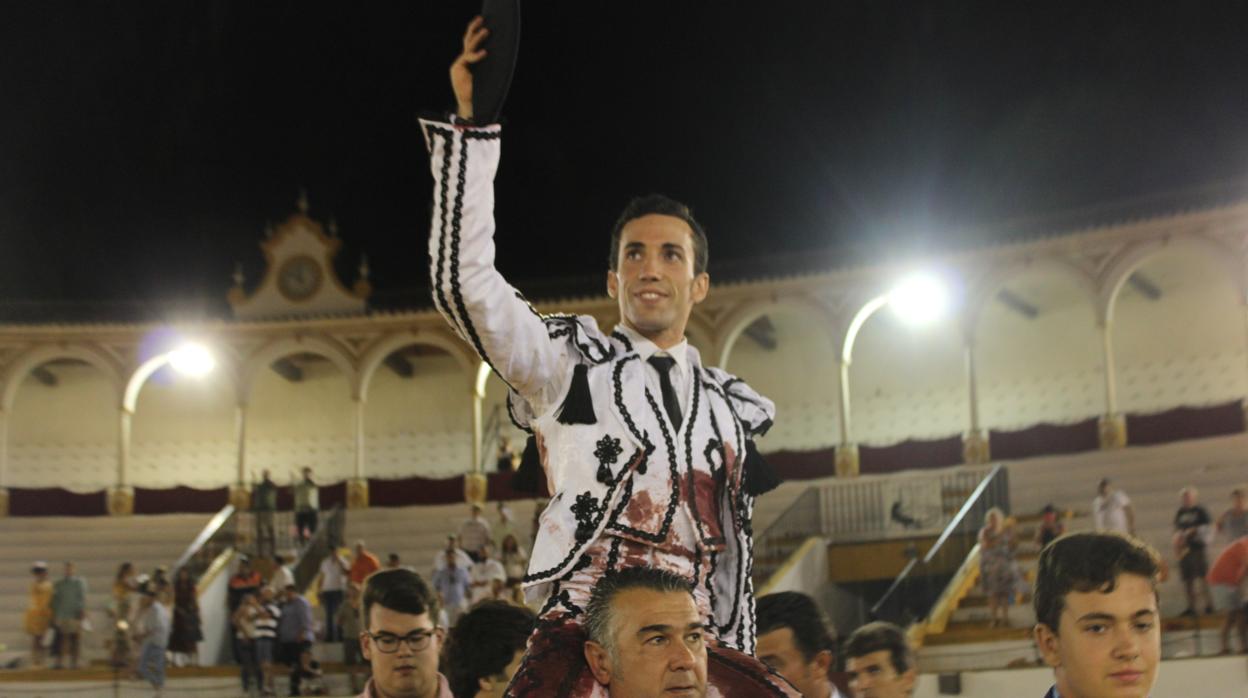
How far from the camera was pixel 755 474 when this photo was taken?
13.4ft

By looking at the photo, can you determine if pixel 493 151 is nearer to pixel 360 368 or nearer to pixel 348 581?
pixel 348 581

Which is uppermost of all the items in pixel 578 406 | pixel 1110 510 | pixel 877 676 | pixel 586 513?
pixel 1110 510

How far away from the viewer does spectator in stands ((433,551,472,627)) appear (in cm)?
1642

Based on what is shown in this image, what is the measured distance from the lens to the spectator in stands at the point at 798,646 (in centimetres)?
500

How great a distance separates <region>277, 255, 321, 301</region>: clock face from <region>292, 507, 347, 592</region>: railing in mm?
4983

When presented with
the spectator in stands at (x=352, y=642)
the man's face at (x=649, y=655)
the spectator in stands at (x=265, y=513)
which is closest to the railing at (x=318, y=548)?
the spectator in stands at (x=265, y=513)

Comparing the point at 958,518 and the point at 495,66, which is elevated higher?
the point at 958,518

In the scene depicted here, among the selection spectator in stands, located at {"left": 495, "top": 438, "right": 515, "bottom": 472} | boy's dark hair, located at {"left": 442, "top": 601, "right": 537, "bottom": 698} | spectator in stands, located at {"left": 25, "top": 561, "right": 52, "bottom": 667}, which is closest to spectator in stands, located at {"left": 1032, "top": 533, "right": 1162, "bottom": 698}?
boy's dark hair, located at {"left": 442, "top": 601, "right": 537, "bottom": 698}

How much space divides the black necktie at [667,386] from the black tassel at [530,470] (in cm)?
33

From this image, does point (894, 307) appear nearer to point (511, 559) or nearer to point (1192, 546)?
point (511, 559)

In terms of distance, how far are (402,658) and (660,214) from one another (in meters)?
1.92

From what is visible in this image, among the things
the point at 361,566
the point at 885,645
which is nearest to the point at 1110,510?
the point at 361,566

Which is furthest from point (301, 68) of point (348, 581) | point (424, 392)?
point (348, 581)

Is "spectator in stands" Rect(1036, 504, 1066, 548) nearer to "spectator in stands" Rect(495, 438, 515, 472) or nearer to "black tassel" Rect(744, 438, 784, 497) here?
"spectator in stands" Rect(495, 438, 515, 472)
